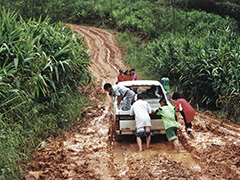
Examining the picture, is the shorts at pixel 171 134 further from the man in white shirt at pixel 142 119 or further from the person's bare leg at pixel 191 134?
the person's bare leg at pixel 191 134

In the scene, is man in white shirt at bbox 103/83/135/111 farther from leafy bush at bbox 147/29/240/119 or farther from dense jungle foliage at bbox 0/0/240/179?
leafy bush at bbox 147/29/240/119

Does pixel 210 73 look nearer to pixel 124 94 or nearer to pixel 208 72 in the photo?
pixel 208 72

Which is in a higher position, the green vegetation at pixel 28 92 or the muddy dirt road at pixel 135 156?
the green vegetation at pixel 28 92

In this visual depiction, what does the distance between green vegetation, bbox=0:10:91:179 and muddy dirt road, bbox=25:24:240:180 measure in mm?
376

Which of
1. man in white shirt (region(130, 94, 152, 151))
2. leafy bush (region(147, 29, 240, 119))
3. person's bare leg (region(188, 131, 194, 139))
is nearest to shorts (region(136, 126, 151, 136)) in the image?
man in white shirt (region(130, 94, 152, 151))

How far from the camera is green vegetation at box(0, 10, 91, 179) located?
16.8ft

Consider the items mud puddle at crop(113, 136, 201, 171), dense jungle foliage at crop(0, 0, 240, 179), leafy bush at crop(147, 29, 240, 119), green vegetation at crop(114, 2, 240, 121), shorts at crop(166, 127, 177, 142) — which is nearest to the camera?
mud puddle at crop(113, 136, 201, 171)

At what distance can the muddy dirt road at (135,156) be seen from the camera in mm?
4684

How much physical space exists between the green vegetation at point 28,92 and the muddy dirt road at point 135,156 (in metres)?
0.38

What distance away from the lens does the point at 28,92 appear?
622 centimetres

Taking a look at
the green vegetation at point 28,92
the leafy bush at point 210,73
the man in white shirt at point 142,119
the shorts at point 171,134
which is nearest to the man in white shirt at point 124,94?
the man in white shirt at point 142,119

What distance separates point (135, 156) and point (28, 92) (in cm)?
305

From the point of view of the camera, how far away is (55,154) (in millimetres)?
5508

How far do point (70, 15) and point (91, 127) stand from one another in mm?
29733
